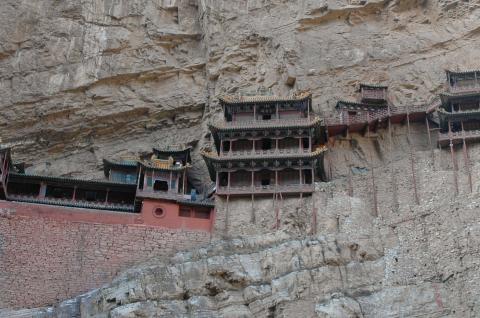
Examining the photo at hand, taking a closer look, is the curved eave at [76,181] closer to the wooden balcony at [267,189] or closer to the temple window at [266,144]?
the wooden balcony at [267,189]

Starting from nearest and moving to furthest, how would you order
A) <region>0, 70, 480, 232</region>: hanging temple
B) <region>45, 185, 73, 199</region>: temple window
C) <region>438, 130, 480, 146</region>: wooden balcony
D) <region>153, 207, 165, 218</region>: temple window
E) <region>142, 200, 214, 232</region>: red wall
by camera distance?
1. <region>142, 200, 214, 232</region>: red wall
2. <region>153, 207, 165, 218</region>: temple window
3. <region>438, 130, 480, 146</region>: wooden balcony
4. <region>0, 70, 480, 232</region>: hanging temple
5. <region>45, 185, 73, 199</region>: temple window

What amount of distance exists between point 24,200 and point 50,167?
21.8ft

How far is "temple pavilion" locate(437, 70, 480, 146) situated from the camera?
39125mm

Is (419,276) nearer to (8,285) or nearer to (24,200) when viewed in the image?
(8,285)

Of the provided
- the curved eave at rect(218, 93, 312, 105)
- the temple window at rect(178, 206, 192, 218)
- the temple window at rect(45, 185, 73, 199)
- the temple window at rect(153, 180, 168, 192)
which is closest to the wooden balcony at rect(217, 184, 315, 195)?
the temple window at rect(178, 206, 192, 218)

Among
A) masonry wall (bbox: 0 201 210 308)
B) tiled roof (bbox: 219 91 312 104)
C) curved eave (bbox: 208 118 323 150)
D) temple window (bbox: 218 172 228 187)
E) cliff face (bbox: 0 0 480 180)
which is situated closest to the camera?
masonry wall (bbox: 0 201 210 308)

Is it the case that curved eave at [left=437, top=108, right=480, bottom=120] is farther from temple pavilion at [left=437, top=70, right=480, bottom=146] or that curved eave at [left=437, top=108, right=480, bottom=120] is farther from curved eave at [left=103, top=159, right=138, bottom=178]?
curved eave at [left=103, top=159, right=138, bottom=178]

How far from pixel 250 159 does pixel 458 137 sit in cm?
1033

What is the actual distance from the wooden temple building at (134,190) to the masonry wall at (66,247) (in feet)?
4.48

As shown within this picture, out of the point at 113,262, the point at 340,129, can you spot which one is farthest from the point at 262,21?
the point at 113,262

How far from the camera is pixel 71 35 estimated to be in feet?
155

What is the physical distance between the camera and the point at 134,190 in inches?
1628

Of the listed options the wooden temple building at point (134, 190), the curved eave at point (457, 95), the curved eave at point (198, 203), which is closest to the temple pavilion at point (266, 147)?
the curved eave at point (198, 203)

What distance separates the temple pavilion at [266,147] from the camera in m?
39.7
